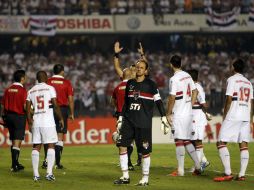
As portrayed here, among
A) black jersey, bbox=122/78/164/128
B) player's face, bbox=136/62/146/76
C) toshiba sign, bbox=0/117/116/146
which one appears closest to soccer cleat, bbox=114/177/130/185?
black jersey, bbox=122/78/164/128

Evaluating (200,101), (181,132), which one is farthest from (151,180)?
(200,101)

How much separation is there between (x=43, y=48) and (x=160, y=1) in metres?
7.40

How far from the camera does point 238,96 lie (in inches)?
713

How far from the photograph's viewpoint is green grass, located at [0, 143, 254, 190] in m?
17.4

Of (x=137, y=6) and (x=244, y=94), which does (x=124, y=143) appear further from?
(x=137, y=6)

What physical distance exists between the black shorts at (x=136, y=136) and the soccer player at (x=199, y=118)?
244 centimetres

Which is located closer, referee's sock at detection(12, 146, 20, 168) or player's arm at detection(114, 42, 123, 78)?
player's arm at detection(114, 42, 123, 78)

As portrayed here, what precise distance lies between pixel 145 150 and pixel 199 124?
3504mm

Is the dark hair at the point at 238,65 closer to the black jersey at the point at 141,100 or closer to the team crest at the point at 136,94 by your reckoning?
the black jersey at the point at 141,100

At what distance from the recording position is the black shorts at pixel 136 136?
17.2 meters

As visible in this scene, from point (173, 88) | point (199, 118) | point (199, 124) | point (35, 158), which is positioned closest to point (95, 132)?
point (199, 118)

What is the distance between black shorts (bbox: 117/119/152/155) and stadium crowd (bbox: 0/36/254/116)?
2161cm

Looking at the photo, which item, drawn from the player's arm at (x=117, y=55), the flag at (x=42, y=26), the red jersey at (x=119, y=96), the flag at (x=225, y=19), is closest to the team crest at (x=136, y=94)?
the player's arm at (x=117, y=55)

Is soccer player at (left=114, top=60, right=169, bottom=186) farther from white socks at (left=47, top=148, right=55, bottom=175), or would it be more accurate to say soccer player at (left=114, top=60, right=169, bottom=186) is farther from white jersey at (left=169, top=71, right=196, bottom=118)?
white socks at (left=47, top=148, right=55, bottom=175)
